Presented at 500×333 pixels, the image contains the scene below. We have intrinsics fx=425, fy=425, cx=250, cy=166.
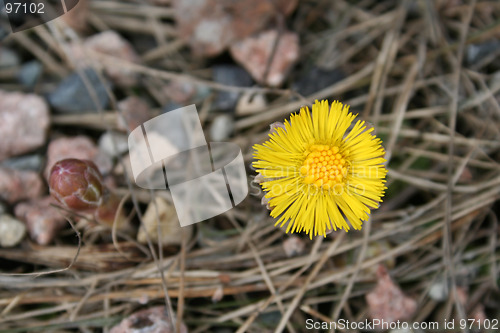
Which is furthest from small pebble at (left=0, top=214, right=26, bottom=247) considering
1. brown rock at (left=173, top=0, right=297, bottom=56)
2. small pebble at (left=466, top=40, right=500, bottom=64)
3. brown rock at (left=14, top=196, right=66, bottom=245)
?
small pebble at (left=466, top=40, right=500, bottom=64)

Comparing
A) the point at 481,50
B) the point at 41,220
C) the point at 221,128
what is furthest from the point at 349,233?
the point at 41,220

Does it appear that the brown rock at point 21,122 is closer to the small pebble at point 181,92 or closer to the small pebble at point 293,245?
the small pebble at point 181,92

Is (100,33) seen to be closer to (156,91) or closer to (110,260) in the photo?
(156,91)

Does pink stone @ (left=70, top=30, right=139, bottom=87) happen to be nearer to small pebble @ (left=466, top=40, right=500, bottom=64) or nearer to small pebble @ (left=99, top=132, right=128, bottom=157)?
small pebble @ (left=99, top=132, right=128, bottom=157)

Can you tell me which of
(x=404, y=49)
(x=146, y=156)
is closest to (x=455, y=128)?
(x=404, y=49)

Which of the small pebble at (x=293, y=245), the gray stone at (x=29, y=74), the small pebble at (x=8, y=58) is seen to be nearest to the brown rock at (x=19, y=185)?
the gray stone at (x=29, y=74)

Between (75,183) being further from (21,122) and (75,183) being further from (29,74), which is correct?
(29,74)
